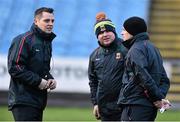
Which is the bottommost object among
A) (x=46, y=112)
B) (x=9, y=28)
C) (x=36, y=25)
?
(x=46, y=112)

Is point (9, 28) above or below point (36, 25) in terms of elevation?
below

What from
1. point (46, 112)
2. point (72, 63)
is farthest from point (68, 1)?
point (46, 112)

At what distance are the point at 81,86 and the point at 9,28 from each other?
3.65 meters

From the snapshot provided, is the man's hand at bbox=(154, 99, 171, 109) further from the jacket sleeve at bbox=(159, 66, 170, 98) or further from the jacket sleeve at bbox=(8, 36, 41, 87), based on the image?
the jacket sleeve at bbox=(8, 36, 41, 87)

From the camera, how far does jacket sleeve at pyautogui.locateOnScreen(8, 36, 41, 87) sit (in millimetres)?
8688

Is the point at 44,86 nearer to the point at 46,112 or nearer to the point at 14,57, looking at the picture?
the point at 14,57

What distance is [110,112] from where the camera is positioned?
959 centimetres

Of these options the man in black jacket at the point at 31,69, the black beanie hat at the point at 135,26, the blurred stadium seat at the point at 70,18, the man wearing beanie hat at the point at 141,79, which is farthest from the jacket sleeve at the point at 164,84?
the blurred stadium seat at the point at 70,18

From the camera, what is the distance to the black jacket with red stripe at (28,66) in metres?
8.71

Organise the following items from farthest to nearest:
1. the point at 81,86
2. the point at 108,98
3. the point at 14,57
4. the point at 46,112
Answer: the point at 81,86, the point at 46,112, the point at 108,98, the point at 14,57

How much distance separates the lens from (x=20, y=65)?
28.7 ft

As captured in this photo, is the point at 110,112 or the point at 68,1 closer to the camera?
the point at 110,112

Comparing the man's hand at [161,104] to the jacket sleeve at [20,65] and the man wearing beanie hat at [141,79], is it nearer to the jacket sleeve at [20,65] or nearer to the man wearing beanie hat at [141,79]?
the man wearing beanie hat at [141,79]

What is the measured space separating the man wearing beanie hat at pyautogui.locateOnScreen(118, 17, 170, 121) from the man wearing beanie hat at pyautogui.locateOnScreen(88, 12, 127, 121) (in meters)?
1.06
